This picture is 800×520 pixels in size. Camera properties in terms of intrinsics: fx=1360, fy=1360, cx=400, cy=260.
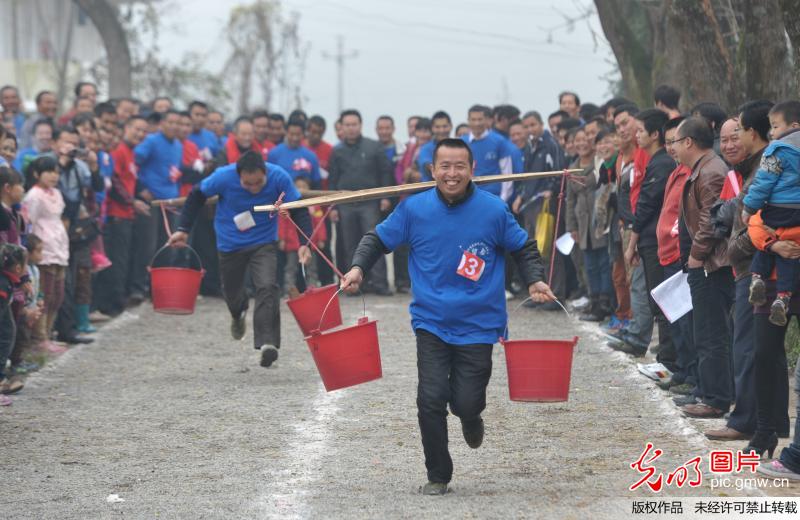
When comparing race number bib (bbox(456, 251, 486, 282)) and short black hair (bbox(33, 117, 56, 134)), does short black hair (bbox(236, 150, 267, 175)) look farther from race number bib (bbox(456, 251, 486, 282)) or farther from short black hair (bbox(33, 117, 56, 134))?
race number bib (bbox(456, 251, 486, 282))

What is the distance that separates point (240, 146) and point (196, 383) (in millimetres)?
6298

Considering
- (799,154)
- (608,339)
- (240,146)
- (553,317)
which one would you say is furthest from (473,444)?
(240,146)

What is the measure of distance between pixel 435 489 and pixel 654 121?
474cm

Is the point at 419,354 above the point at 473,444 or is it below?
above

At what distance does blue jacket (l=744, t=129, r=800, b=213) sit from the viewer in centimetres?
762

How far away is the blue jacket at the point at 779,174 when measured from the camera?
7.62 meters

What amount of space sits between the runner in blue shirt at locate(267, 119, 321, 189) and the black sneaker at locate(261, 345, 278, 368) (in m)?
6.37

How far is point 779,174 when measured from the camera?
7.67 meters

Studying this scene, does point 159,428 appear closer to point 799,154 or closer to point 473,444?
point 473,444

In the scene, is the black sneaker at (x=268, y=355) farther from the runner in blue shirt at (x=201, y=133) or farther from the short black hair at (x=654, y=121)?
the runner in blue shirt at (x=201, y=133)

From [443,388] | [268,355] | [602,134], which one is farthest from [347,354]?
[602,134]

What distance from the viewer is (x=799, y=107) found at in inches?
310

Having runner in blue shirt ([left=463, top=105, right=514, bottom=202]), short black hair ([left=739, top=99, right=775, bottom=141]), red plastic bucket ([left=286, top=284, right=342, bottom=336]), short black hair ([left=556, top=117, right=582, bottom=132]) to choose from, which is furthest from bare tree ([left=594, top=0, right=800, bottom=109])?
red plastic bucket ([left=286, top=284, right=342, bottom=336])

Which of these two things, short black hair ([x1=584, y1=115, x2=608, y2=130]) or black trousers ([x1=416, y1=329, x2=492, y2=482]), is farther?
short black hair ([x1=584, y1=115, x2=608, y2=130])
